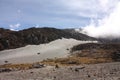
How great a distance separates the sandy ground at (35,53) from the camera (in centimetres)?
10406

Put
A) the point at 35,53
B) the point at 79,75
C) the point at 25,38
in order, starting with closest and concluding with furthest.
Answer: the point at 79,75, the point at 35,53, the point at 25,38

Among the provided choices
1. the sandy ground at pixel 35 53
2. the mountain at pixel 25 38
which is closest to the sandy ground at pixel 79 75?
the sandy ground at pixel 35 53

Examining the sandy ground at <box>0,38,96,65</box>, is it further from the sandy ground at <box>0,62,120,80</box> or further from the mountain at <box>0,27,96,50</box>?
the sandy ground at <box>0,62,120,80</box>

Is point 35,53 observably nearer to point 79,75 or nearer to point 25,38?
point 25,38

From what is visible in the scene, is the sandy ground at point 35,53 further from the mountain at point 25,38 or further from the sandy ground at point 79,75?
the sandy ground at point 79,75

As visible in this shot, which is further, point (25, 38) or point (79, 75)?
point (25, 38)

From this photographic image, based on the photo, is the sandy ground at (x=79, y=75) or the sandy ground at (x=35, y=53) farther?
the sandy ground at (x=35, y=53)

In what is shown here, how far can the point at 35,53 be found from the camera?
115250mm

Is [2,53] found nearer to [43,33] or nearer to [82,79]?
[43,33]

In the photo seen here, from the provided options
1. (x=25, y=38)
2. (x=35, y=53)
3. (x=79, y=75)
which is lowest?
(x=79, y=75)

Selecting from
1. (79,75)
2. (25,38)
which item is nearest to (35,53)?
(25,38)

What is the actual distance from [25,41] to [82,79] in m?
107

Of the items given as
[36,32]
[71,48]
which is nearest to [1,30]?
[36,32]

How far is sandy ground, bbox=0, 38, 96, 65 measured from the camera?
10406cm
